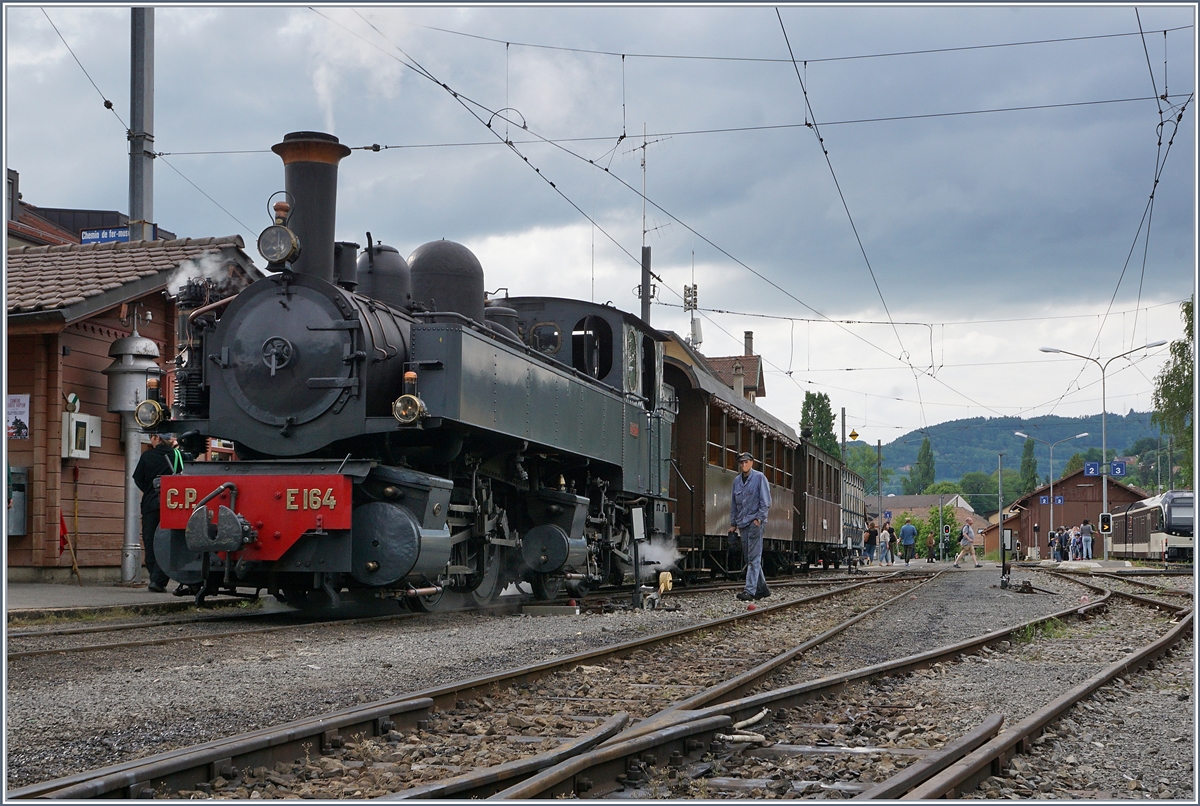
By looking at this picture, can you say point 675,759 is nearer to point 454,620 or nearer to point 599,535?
point 454,620

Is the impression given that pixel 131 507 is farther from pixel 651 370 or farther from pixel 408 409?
pixel 408 409

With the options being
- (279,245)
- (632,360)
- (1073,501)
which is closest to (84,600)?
(279,245)

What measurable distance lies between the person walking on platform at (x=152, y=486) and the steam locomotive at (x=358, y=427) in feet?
2.81

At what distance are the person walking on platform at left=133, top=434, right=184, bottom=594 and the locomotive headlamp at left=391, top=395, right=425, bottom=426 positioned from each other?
2.78m

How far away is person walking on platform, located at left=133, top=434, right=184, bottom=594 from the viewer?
10789 millimetres

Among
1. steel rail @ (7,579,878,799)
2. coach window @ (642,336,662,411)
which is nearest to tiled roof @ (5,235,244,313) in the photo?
coach window @ (642,336,662,411)

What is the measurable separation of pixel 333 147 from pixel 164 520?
3.30 metres

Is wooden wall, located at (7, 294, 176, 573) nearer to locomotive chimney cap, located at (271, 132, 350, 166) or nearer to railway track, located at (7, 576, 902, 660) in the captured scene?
railway track, located at (7, 576, 902, 660)

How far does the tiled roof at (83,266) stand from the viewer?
13.3 metres

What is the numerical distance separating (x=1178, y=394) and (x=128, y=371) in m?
34.8

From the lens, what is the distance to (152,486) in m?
10.8

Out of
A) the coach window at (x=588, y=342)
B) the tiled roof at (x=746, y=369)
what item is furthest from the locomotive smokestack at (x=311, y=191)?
the tiled roof at (x=746, y=369)

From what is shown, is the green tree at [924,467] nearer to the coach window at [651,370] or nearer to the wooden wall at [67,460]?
the coach window at [651,370]

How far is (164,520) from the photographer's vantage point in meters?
9.28
